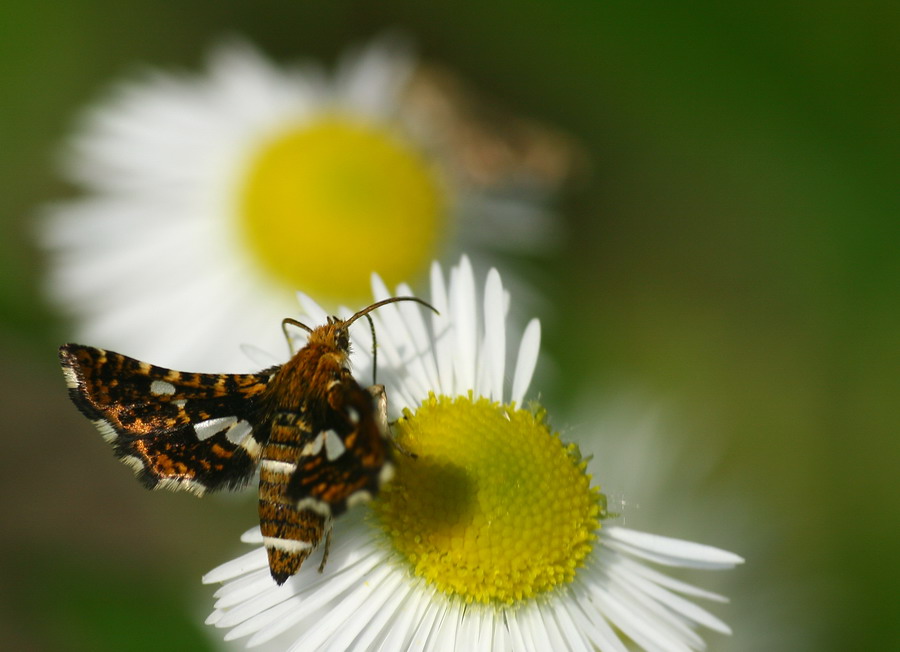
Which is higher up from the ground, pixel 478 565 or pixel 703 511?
pixel 478 565

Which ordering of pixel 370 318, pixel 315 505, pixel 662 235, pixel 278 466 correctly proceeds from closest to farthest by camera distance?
pixel 315 505
pixel 278 466
pixel 370 318
pixel 662 235

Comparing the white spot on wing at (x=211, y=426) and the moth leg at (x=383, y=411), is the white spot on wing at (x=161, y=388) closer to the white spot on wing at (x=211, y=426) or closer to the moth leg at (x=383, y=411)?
the white spot on wing at (x=211, y=426)

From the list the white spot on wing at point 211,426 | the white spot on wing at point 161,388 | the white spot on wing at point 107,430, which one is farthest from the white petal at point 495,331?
the white spot on wing at point 107,430

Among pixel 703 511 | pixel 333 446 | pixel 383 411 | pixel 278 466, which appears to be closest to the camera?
pixel 333 446

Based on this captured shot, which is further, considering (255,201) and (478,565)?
(255,201)

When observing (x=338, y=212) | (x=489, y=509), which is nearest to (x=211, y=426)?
(x=489, y=509)

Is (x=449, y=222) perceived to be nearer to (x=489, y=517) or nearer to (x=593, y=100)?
(x=593, y=100)

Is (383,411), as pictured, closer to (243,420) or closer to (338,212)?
(243,420)

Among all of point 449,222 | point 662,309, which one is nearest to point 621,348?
point 662,309
